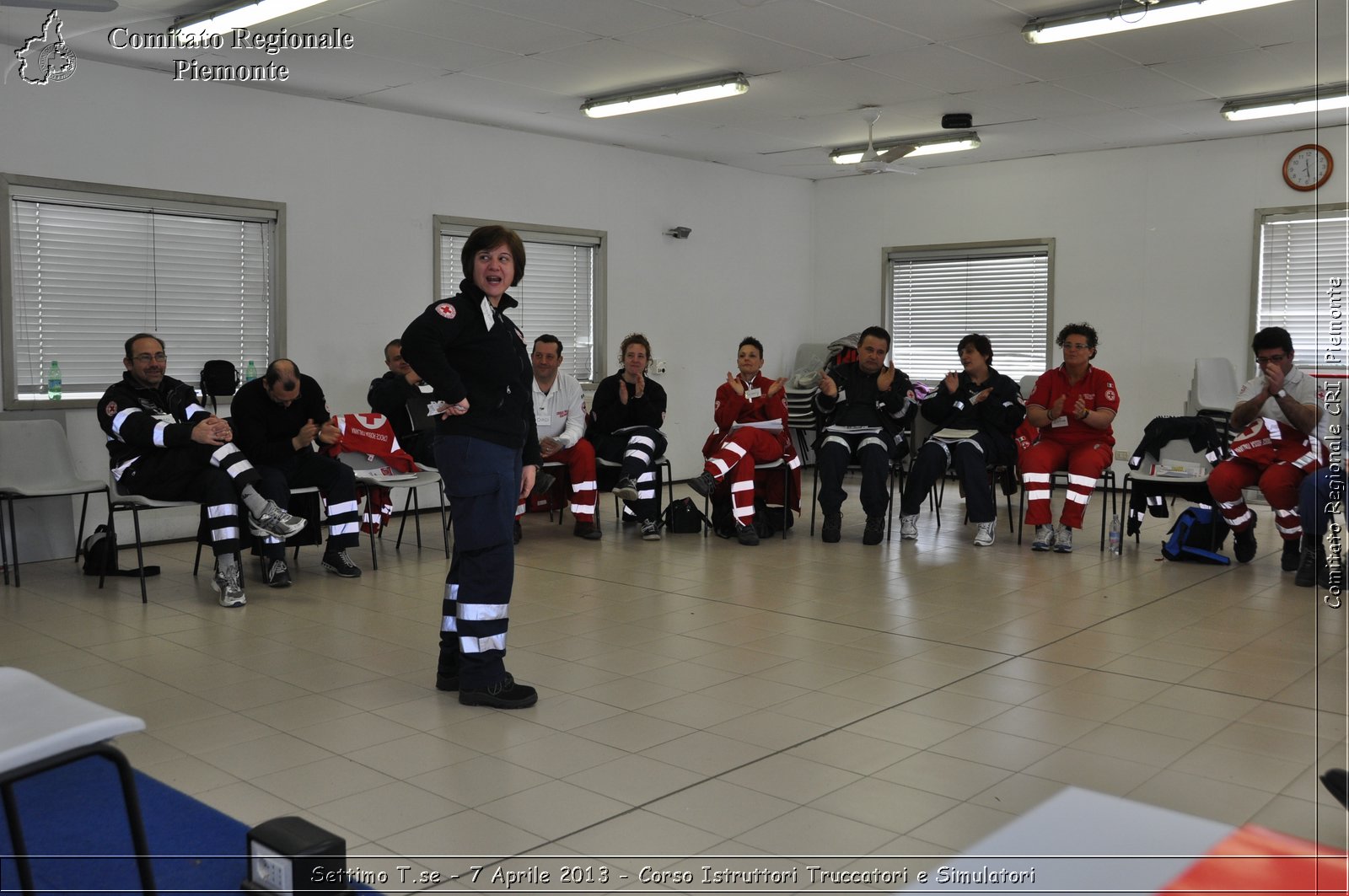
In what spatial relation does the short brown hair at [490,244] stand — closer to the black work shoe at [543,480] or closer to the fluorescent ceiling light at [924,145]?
the black work shoe at [543,480]

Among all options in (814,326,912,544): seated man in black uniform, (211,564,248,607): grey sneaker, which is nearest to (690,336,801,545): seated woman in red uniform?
(814,326,912,544): seated man in black uniform

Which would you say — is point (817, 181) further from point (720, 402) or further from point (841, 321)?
point (720, 402)

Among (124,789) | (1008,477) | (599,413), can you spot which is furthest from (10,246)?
(1008,477)

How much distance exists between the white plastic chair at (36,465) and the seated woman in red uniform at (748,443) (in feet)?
11.0

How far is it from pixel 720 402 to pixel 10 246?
410 cm

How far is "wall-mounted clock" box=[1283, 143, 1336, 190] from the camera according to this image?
8.47 m

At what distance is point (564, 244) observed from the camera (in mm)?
9000

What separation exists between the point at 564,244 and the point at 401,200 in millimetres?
1558

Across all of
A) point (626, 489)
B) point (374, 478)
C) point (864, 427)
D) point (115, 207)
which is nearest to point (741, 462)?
point (626, 489)

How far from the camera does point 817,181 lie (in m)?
11.2

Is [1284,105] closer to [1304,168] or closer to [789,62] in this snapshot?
[1304,168]

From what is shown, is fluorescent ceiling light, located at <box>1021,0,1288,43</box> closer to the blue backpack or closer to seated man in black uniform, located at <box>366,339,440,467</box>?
the blue backpack

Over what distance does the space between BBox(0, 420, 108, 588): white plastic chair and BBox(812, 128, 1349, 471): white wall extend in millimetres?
7413

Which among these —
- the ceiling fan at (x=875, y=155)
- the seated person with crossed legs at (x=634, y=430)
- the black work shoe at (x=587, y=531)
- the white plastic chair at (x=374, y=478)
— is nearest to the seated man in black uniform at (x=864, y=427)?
the seated person with crossed legs at (x=634, y=430)
